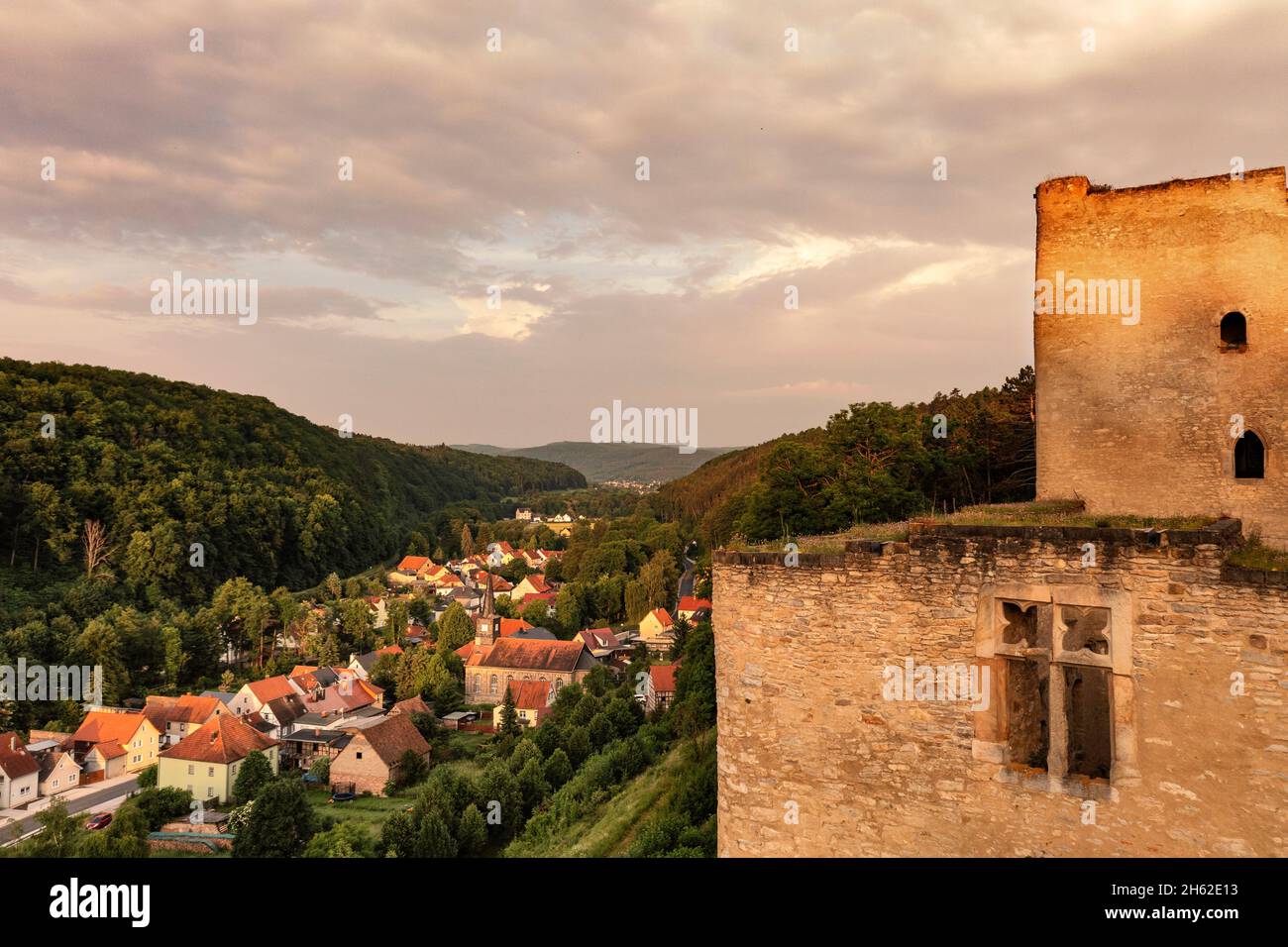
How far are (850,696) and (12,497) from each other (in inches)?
4152

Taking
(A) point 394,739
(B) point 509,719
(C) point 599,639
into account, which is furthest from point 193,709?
(C) point 599,639

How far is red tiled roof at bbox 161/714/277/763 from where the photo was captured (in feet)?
165

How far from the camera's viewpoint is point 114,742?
55.1 meters

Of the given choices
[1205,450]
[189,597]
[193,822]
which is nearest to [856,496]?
[1205,450]

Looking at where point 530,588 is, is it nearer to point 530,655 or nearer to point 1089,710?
point 530,655

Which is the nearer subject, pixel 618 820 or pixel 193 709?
pixel 618 820

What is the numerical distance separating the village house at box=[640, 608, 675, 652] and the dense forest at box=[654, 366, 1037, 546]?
4992cm

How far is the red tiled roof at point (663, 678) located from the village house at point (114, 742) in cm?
3407

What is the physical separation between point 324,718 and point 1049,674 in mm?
64663

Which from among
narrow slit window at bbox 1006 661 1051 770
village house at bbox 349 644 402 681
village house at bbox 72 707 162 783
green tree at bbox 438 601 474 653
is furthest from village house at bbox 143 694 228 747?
narrow slit window at bbox 1006 661 1051 770

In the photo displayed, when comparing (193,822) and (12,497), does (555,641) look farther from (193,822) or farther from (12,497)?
(12,497)

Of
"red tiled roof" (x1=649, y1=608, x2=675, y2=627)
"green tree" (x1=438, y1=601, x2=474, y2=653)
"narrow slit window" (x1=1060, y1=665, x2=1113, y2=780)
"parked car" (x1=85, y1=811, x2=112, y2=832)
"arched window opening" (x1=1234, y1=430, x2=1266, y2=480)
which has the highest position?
"arched window opening" (x1=1234, y1=430, x2=1266, y2=480)

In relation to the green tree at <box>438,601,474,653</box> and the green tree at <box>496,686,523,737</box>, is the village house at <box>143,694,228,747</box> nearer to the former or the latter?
the green tree at <box>496,686,523,737</box>

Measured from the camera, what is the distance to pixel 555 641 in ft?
260
